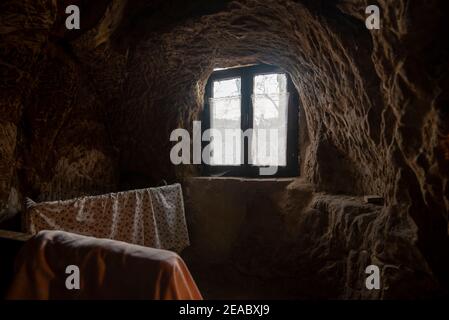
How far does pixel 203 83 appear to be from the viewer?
513 cm

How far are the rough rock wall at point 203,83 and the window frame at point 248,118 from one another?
0.78ft

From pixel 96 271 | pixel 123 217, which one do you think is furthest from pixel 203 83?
pixel 96 271

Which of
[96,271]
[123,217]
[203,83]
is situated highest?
[203,83]

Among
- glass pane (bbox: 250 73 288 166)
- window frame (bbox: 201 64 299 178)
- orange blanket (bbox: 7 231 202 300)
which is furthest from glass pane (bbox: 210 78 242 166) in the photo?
orange blanket (bbox: 7 231 202 300)

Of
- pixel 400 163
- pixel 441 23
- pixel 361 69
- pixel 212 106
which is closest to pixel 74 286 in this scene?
pixel 400 163

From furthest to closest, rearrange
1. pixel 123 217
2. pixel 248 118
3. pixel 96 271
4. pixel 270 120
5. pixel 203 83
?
pixel 203 83 < pixel 248 118 < pixel 270 120 < pixel 123 217 < pixel 96 271

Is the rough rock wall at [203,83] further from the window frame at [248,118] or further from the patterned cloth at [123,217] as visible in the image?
the patterned cloth at [123,217]

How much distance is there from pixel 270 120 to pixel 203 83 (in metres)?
1.35

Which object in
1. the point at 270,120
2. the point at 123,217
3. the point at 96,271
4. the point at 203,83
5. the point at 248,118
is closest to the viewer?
the point at 96,271

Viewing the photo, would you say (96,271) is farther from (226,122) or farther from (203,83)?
(203,83)

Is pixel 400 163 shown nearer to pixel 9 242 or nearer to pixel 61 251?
pixel 61 251

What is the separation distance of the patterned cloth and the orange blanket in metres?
1.17

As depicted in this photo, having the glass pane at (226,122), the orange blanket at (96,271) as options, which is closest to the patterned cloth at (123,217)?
the orange blanket at (96,271)

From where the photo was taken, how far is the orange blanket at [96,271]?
3.95 ft
